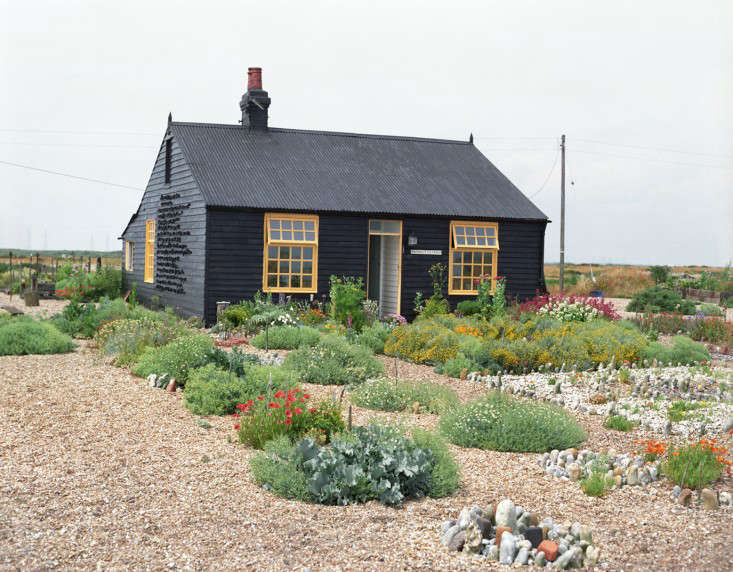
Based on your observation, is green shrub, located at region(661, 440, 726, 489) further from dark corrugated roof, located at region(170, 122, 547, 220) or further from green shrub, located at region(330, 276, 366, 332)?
dark corrugated roof, located at region(170, 122, 547, 220)

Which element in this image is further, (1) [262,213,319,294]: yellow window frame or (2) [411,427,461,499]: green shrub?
(1) [262,213,319,294]: yellow window frame

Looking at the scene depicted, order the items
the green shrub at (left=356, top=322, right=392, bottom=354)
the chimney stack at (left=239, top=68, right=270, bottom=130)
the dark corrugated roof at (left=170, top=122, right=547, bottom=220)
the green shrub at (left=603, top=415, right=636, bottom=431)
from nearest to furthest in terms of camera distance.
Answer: the green shrub at (left=603, top=415, right=636, bottom=431) < the green shrub at (left=356, top=322, right=392, bottom=354) < the dark corrugated roof at (left=170, top=122, right=547, bottom=220) < the chimney stack at (left=239, top=68, right=270, bottom=130)

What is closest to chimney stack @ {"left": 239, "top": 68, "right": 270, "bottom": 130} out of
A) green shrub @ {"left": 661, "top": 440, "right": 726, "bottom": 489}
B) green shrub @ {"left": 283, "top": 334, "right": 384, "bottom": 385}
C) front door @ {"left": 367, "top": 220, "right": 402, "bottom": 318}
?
front door @ {"left": 367, "top": 220, "right": 402, "bottom": 318}

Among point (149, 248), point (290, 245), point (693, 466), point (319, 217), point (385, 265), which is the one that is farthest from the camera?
point (149, 248)

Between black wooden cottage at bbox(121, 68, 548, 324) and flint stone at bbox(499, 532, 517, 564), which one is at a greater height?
black wooden cottage at bbox(121, 68, 548, 324)

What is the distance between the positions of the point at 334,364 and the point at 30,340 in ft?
16.5

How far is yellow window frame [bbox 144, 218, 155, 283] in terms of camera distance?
64.2 ft

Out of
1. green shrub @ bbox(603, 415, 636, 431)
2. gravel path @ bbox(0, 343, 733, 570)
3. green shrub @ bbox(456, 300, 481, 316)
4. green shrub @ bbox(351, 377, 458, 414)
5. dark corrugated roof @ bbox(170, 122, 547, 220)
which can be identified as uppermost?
dark corrugated roof @ bbox(170, 122, 547, 220)

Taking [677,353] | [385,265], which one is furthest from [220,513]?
[385,265]

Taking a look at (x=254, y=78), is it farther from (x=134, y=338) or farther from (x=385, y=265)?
(x=134, y=338)

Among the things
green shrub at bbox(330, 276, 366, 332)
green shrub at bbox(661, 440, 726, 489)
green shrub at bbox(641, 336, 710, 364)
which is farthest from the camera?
green shrub at bbox(330, 276, 366, 332)

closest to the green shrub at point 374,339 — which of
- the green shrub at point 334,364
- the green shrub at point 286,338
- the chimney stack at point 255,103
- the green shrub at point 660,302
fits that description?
the green shrub at point 286,338

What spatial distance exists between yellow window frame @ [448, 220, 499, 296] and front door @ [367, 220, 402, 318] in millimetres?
1264

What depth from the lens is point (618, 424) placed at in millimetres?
7152
